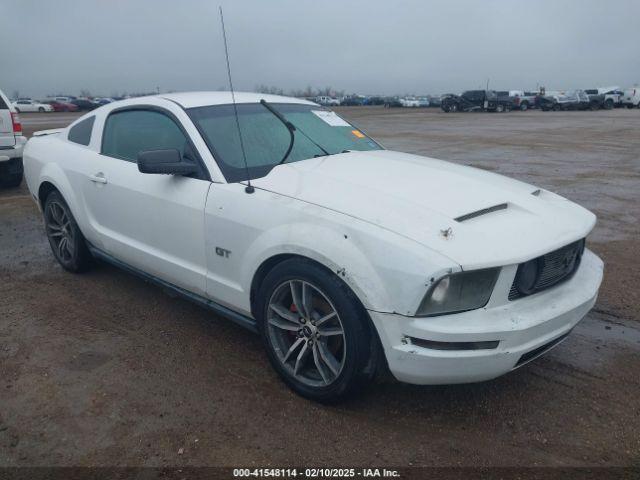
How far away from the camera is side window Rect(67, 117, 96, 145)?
4266 millimetres

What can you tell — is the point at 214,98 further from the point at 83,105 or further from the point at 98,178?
the point at 83,105

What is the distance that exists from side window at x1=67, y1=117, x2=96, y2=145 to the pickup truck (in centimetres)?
3944

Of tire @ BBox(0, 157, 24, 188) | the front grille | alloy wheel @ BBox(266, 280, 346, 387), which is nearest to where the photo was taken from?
the front grille

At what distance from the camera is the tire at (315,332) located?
2471mm

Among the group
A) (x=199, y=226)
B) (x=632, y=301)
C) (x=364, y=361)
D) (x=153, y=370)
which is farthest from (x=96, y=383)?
(x=632, y=301)

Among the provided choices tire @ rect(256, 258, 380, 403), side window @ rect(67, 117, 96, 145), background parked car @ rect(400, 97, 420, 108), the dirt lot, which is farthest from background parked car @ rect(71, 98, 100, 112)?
tire @ rect(256, 258, 380, 403)

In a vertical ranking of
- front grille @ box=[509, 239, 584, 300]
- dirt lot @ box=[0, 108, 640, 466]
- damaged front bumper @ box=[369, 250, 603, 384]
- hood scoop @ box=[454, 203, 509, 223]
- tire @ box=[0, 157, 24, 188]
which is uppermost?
hood scoop @ box=[454, 203, 509, 223]

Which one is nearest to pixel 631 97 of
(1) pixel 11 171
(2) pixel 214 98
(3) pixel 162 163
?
(1) pixel 11 171

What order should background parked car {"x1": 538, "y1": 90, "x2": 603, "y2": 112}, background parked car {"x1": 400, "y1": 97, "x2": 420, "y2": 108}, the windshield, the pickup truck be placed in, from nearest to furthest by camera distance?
1. the windshield
2. the pickup truck
3. background parked car {"x1": 538, "y1": 90, "x2": 603, "y2": 112}
4. background parked car {"x1": 400, "y1": 97, "x2": 420, "y2": 108}

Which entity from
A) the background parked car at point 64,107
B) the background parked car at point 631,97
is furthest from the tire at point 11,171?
the background parked car at point 64,107

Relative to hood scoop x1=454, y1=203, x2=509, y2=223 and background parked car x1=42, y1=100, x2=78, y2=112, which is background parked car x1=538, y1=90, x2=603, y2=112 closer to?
background parked car x1=42, y1=100, x2=78, y2=112

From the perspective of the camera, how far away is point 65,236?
4.57 meters

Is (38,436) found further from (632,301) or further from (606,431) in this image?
(632,301)

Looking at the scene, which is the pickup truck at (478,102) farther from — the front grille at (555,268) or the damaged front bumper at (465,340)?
the damaged front bumper at (465,340)
